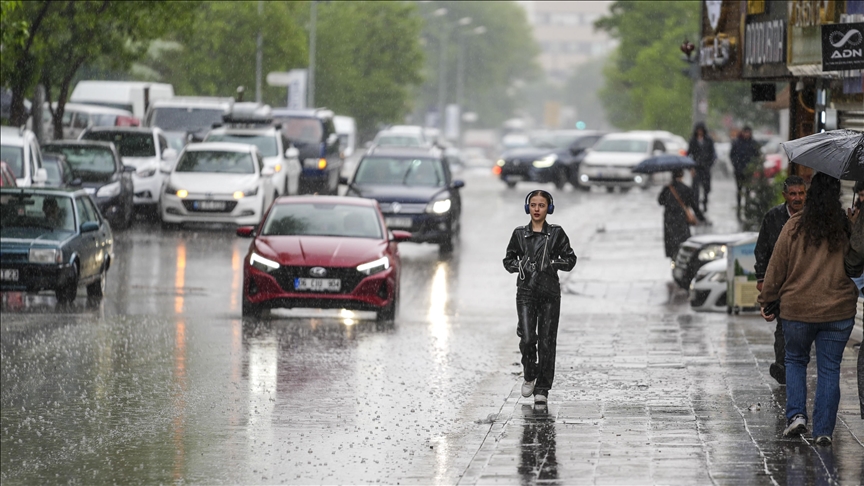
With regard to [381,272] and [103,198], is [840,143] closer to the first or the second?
[381,272]

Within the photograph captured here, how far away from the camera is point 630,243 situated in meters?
28.9

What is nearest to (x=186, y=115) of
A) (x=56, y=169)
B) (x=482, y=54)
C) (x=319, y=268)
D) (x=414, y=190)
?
(x=56, y=169)

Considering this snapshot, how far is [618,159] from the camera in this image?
44062 mm

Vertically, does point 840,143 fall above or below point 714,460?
above

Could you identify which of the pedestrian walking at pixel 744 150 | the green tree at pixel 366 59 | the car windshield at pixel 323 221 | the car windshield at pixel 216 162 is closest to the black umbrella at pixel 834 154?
the car windshield at pixel 323 221

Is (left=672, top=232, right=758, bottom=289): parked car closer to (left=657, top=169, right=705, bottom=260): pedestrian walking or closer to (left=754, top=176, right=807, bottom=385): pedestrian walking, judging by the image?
(left=657, top=169, right=705, bottom=260): pedestrian walking

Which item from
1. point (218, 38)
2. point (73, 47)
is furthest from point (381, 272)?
point (218, 38)

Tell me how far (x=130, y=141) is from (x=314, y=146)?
22.7 ft

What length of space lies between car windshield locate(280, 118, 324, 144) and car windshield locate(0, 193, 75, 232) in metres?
19.4

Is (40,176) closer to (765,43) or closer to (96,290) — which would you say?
(96,290)

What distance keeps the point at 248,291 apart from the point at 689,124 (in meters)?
46.4

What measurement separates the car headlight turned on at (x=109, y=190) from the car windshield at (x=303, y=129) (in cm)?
1071

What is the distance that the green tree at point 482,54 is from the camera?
12425cm

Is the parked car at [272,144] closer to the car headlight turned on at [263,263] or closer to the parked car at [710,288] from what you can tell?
the parked car at [710,288]
